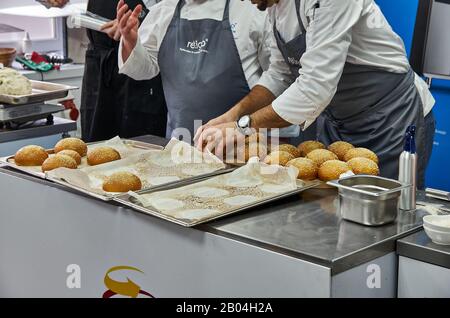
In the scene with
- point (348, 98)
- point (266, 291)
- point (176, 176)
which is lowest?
point (266, 291)

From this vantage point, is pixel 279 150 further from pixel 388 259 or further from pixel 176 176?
pixel 388 259

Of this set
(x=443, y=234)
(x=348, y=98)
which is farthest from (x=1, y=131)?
(x=443, y=234)

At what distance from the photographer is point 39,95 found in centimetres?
293

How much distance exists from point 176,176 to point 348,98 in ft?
2.31

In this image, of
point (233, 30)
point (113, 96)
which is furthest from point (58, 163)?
point (113, 96)

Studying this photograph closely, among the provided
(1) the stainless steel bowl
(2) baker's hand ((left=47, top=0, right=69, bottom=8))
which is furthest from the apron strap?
(2) baker's hand ((left=47, top=0, right=69, bottom=8))

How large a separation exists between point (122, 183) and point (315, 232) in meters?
0.55

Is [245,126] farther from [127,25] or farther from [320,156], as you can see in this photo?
[127,25]

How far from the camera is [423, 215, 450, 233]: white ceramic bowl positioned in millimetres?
1522

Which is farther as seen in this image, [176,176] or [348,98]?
[348,98]

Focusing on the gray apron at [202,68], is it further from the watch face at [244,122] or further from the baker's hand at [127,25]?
the watch face at [244,122]

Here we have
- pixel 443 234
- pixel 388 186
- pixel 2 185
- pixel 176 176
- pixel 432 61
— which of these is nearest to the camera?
pixel 443 234

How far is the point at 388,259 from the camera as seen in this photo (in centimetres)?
158

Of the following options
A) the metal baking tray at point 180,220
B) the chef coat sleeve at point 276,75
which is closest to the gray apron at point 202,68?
the chef coat sleeve at point 276,75
